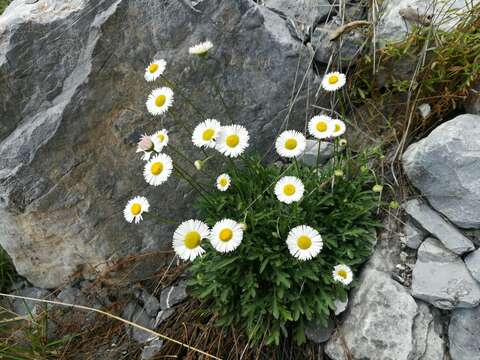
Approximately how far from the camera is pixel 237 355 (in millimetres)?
2578

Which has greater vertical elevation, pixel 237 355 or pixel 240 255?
pixel 240 255

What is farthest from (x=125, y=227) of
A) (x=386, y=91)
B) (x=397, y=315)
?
(x=386, y=91)

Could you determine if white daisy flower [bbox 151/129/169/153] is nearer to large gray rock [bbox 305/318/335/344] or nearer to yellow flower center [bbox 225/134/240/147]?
yellow flower center [bbox 225/134/240/147]

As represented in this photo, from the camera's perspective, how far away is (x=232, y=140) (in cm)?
250

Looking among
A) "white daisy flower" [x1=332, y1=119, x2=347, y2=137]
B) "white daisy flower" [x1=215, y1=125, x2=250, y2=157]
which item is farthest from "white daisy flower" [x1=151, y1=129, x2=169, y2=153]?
"white daisy flower" [x1=332, y1=119, x2=347, y2=137]

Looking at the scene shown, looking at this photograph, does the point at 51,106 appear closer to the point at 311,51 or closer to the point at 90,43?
the point at 90,43

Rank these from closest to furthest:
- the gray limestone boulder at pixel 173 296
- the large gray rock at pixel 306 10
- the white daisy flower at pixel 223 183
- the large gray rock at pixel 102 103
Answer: the white daisy flower at pixel 223 183, the large gray rock at pixel 102 103, the gray limestone boulder at pixel 173 296, the large gray rock at pixel 306 10

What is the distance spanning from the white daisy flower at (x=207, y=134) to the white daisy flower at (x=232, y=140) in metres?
0.04

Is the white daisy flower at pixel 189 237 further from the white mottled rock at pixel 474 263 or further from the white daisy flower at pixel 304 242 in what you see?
the white mottled rock at pixel 474 263

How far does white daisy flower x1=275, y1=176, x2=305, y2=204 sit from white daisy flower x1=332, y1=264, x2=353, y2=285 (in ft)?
1.56

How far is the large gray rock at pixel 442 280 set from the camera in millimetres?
2346

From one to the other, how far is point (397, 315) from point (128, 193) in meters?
1.81

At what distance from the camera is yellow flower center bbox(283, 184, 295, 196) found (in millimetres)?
2434

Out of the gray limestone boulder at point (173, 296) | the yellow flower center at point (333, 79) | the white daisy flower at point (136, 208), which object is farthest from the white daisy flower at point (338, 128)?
the gray limestone boulder at point (173, 296)
